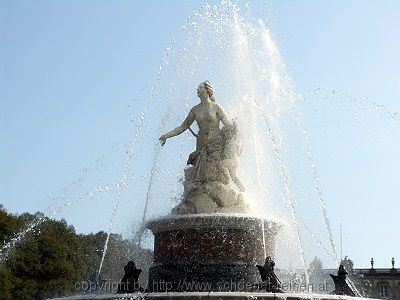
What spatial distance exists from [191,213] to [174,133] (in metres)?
2.80

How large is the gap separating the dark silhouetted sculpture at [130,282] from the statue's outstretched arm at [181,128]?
193 inches

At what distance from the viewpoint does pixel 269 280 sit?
53.1ft

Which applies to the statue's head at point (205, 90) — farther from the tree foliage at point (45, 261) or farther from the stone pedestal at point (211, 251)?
the tree foliage at point (45, 261)

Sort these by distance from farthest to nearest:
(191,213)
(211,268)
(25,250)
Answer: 1. (25,250)
2. (191,213)
3. (211,268)

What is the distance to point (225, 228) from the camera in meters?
18.1

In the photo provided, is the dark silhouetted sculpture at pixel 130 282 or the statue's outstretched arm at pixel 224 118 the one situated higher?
Result: the statue's outstretched arm at pixel 224 118

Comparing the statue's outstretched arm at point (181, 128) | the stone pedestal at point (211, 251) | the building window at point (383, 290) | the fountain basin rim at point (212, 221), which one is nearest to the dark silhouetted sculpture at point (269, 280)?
the stone pedestal at point (211, 251)

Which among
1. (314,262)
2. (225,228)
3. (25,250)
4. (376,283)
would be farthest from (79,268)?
(376,283)

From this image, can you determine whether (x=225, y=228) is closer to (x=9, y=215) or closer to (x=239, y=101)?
(x=239, y=101)

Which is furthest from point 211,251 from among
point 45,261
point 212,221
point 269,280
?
point 45,261

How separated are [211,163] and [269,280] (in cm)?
451

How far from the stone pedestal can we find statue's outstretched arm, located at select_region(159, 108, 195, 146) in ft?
10.2

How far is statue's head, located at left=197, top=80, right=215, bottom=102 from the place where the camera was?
67.6 ft

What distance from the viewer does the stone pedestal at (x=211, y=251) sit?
17812mm
